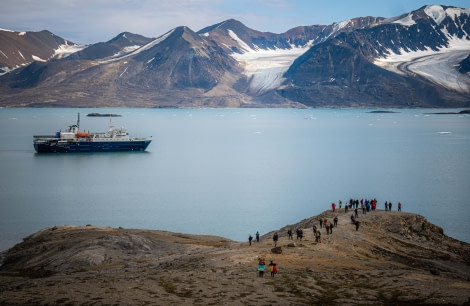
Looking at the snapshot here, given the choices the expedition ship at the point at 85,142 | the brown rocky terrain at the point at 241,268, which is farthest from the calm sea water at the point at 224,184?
the brown rocky terrain at the point at 241,268

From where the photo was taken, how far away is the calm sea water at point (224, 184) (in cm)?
6372

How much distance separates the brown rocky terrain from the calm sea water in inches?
386

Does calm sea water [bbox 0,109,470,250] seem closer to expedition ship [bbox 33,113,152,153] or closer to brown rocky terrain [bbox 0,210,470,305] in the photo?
expedition ship [bbox 33,113,152,153]

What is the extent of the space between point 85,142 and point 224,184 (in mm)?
55317

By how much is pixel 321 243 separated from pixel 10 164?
280 feet

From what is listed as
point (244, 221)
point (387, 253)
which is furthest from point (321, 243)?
point (244, 221)

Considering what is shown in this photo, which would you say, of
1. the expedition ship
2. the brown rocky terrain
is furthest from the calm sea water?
the brown rocky terrain

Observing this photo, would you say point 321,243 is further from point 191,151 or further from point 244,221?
→ point 191,151

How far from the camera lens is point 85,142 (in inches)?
5285

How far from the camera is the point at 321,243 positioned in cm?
4019

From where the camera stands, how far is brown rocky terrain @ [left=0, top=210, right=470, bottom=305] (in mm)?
28672

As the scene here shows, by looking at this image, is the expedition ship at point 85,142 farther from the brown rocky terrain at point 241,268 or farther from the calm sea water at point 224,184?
the brown rocky terrain at point 241,268

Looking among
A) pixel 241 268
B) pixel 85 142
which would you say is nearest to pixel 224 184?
pixel 85 142

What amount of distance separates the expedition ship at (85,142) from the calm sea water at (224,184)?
10.6 ft
